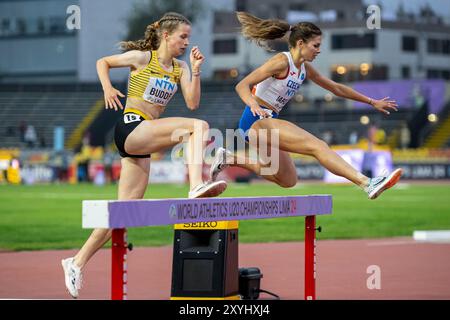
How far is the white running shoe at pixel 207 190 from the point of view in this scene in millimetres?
8914

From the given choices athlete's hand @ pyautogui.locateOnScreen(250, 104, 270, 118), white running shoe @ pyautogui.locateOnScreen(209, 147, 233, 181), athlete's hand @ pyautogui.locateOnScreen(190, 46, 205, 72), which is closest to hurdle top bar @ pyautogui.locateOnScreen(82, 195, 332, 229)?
athlete's hand @ pyautogui.locateOnScreen(250, 104, 270, 118)

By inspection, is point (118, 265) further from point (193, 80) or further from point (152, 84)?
point (152, 84)

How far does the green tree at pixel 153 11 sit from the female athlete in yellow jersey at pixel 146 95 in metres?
63.3

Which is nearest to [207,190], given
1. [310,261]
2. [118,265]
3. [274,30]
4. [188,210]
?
[188,210]

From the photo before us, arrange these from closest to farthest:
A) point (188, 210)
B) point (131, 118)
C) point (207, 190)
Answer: point (188, 210) → point (207, 190) → point (131, 118)

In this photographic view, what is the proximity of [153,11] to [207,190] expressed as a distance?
221 ft

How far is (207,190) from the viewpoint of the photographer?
29.2 feet

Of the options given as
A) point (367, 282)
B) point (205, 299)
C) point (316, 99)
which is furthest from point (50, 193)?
point (316, 99)

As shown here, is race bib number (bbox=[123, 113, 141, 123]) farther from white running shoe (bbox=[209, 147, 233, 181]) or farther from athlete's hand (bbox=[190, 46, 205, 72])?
white running shoe (bbox=[209, 147, 233, 181])

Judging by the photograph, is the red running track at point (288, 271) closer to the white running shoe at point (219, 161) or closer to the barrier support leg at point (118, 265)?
the white running shoe at point (219, 161)

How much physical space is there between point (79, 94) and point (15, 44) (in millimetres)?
13585

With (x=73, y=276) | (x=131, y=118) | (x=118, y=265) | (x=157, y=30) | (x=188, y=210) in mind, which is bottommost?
(x=73, y=276)

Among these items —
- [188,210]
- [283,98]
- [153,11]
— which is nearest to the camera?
[188,210]

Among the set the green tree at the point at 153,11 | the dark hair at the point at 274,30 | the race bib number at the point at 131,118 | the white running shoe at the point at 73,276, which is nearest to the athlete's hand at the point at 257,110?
the dark hair at the point at 274,30
